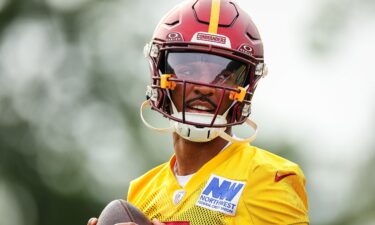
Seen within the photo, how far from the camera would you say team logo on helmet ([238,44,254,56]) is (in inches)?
310

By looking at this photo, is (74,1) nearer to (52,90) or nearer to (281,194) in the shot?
(52,90)

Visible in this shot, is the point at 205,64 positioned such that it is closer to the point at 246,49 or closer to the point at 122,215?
the point at 246,49

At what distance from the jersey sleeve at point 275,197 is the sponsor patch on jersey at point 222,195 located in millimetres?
Result: 64

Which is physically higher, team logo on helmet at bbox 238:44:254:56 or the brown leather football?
team logo on helmet at bbox 238:44:254:56

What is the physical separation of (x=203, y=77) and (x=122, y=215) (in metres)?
0.88

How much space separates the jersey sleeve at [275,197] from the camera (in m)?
7.47

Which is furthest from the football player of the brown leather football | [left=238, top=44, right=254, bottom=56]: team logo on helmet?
the brown leather football

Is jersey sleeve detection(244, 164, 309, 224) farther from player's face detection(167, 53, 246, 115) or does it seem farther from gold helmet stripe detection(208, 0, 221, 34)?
gold helmet stripe detection(208, 0, 221, 34)

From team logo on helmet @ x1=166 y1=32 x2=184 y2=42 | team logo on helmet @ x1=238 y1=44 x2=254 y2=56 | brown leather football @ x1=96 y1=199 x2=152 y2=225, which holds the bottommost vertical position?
brown leather football @ x1=96 y1=199 x2=152 y2=225

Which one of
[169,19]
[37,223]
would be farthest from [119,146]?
[169,19]

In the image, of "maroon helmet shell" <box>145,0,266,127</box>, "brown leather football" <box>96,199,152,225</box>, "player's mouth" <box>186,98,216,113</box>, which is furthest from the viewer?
"maroon helmet shell" <box>145,0,266,127</box>

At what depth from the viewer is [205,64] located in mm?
7766

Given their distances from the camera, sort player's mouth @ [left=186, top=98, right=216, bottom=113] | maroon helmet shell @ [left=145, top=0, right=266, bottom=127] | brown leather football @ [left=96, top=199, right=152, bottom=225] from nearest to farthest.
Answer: brown leather football @ [left=96, top=199, right=152, bottom=225] → player's mouth @ [left=186, top=98, right=216, bottom=113] → maroon helmet shell @ [left=145, top=0, right=266, bottom=127]

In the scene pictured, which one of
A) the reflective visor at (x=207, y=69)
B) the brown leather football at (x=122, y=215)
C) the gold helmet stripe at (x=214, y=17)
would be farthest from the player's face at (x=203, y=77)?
the brown leather football at (x=122, y=215)
